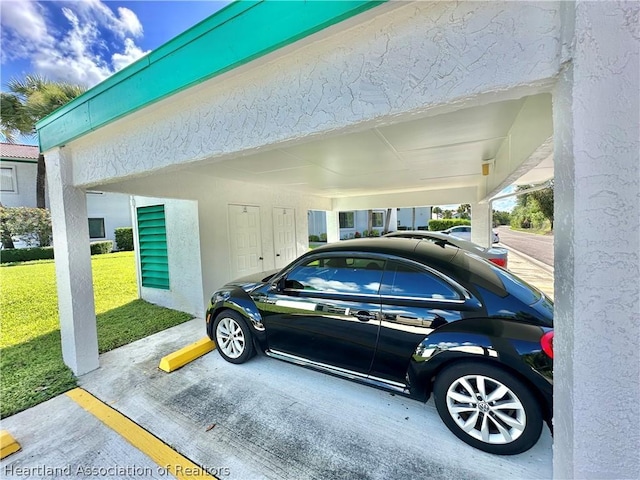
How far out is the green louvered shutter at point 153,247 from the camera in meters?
6.03

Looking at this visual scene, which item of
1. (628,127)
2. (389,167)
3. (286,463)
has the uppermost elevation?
(389,167)

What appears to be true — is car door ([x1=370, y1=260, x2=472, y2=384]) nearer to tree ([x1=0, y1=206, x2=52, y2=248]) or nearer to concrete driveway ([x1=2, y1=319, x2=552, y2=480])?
concrete driveway ([x1=2, y1=319, x2=552, y2=480])

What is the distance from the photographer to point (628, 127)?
3.42ft

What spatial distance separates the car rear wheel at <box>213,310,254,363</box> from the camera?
11.6ft

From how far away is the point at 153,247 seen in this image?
622cm

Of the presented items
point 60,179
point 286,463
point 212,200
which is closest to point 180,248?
point 212,200

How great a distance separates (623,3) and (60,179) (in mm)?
4961

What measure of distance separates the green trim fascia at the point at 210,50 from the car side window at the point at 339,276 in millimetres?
2076

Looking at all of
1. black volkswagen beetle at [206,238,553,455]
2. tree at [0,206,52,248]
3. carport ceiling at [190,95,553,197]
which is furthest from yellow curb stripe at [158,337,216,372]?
tree at [0,206,52,248]

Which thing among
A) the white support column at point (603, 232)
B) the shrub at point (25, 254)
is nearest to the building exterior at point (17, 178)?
the shrub at point (25, 254)

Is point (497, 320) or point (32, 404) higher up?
point (497, 320)

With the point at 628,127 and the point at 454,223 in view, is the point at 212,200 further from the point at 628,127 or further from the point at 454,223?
the point at 454,223

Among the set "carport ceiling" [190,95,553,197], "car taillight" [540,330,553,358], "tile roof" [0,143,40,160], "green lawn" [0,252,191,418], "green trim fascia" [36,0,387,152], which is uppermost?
"tile roof" [0,143,40,160]

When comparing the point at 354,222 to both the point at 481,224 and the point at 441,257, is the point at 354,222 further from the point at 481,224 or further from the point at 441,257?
the point at 441,257
